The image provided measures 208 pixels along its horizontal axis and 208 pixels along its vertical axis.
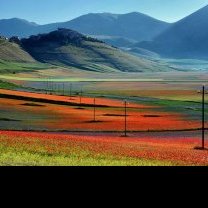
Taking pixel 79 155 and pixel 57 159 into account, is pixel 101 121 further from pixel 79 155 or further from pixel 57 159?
pixel 57 159

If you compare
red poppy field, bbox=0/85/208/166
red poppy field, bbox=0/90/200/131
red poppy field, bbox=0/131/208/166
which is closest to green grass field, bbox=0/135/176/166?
red poppy field, bbox=0/131/208/166

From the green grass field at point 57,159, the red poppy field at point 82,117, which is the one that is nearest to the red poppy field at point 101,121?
the red poppy field at point 82,117

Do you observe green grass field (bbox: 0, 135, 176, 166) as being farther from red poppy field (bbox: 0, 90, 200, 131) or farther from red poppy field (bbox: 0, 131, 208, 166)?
red poppy field (bbox: 0, 90, 200, 131)

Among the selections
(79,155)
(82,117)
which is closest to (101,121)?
(82,117)

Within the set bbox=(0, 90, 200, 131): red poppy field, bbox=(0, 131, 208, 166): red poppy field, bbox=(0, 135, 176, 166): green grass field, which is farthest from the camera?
bbox=(0, 90, 200, 131): red poppy field

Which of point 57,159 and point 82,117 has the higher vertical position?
point 57,159

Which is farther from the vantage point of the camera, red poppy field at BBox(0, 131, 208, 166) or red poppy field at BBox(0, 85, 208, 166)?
red poppy field at BBox(0, 85, 208, 166)
